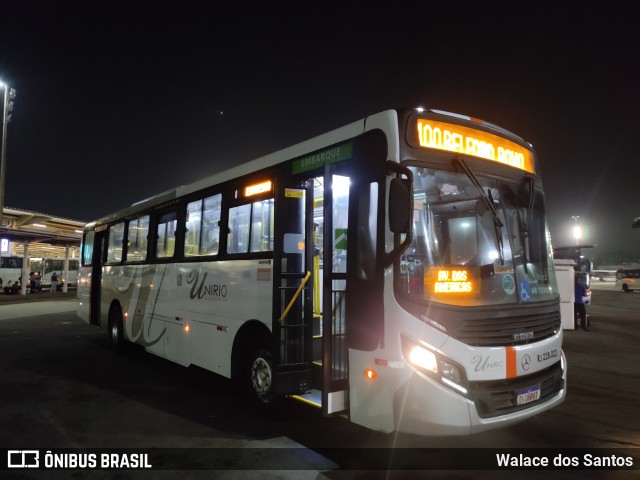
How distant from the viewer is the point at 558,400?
15.2 ft

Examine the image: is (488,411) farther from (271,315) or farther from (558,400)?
(271,315)

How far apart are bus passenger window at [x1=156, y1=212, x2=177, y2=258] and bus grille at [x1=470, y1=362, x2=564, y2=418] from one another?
608 cm

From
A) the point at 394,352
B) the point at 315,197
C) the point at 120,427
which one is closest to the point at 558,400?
the point at 394,352

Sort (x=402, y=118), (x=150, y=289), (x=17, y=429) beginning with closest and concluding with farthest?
(x=402, y=118)
(x=17, y=429)
(x=150, y=289)

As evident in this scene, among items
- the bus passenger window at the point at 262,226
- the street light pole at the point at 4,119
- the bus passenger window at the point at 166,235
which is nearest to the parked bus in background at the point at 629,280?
the bus passenger window at the point at 166,235

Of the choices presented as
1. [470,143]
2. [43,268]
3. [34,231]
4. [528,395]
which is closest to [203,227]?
[470,143]

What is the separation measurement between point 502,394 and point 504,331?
56 cm

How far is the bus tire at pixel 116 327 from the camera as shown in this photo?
34.0 feet

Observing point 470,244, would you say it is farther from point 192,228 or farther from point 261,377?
point 192,228

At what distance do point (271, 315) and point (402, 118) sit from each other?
9.28ft

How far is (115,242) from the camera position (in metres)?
11.3

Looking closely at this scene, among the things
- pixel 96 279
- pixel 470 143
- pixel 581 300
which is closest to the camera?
pixel 470 143

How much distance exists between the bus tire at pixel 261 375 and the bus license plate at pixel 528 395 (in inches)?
109

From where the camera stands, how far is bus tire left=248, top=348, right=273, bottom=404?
5660 mm
